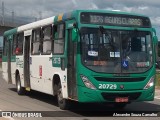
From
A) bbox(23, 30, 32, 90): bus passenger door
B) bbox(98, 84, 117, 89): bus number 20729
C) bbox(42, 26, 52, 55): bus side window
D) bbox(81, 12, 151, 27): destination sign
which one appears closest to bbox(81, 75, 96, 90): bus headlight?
bbox(98, 84, 117, 89): bus number 20729

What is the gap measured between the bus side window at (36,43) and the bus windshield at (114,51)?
12.4 feet

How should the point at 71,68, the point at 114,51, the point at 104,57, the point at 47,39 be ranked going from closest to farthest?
the point at 104,57, the point at 114,51, the point at 71,68, the point at 47,39

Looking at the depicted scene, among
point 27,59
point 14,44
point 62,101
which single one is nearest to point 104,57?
point 62,101

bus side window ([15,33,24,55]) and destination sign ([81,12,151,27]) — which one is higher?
destination sign ([81,12,151,27])

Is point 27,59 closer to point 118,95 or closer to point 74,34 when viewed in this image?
point 74,34

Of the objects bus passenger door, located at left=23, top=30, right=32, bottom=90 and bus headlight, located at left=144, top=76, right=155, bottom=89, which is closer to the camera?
bus headlight, located at left=144, top=76, right=155, bottom=89

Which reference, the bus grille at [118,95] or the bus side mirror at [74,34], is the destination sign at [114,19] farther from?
the bus grille at [118,95]

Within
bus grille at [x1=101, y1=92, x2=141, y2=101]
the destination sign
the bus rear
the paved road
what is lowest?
the paved road

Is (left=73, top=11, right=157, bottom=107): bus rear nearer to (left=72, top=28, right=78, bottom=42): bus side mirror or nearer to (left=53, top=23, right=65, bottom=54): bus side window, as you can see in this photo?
(left=72, top=28, right=78, bottom=42): bus side mirror

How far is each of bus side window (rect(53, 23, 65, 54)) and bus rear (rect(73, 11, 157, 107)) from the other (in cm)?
136

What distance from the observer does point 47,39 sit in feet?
46.0

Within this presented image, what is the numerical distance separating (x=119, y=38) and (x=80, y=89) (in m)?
1.82

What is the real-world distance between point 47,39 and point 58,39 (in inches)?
47.2

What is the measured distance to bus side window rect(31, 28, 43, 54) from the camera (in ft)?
49.1
